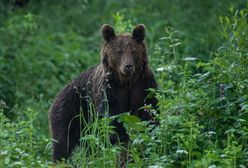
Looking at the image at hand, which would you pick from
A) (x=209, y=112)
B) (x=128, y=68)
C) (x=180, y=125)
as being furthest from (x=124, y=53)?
(x=180, y=125)

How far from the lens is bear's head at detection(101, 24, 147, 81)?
10.8 meters

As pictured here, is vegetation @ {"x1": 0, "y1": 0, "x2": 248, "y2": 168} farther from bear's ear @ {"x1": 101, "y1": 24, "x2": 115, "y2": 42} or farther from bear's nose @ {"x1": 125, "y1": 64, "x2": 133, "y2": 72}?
bear's ear @ {"x1": 101, "y1": 24, "x2": 115, "y2": 42}

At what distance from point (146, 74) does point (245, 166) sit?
2677mm

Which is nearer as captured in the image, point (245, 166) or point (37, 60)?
point (245, 166)

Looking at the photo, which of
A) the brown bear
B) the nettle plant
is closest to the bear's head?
the brown bear

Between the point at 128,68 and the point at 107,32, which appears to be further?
the point at 107,32

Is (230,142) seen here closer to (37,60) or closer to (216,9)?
(37,60)

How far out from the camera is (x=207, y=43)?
1703cm

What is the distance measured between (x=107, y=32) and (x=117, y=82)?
598 mm

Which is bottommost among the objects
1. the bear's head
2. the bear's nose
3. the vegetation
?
the vegetation

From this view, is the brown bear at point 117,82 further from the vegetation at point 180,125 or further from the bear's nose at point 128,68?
the vegetation at point 180,125

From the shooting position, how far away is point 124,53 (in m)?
10.8

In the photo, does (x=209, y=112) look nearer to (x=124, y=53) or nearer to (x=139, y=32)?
(x=124, y=53)

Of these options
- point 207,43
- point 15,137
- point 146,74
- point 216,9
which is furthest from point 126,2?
point 15,137
